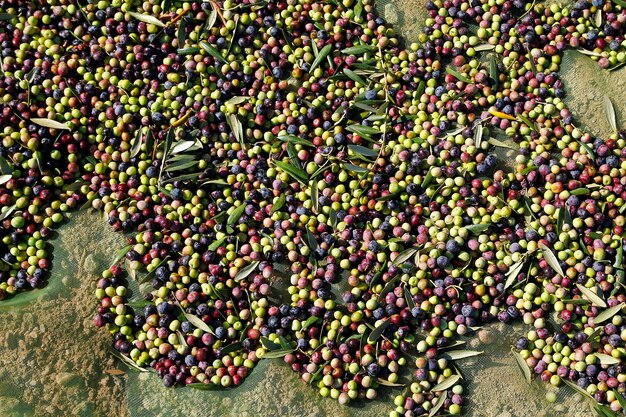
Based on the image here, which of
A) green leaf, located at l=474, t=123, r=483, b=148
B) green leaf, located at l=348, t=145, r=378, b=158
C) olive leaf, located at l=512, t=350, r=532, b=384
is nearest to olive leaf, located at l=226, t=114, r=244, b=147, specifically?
green leaf, located at l=348, t=145, r=378, b=158

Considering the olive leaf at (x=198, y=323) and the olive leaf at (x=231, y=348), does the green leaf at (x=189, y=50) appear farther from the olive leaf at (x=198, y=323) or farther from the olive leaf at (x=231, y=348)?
→ the olive leaf at (x=231, y=348)

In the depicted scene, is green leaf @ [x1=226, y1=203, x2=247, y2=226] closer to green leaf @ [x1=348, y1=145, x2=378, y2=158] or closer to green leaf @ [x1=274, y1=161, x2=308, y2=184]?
green leaf @ [x1=274, y1=161, x2=308, y2=184]

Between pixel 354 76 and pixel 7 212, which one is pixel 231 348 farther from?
pixel 354 76

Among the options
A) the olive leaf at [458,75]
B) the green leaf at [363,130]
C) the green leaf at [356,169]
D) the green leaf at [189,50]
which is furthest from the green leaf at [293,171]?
the olive leaf at [458,75]

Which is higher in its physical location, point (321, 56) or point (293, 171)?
point (321, 56)

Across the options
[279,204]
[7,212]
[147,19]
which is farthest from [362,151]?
[7,212]

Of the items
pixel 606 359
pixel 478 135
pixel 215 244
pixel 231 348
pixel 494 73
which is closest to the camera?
pixel 606 359
